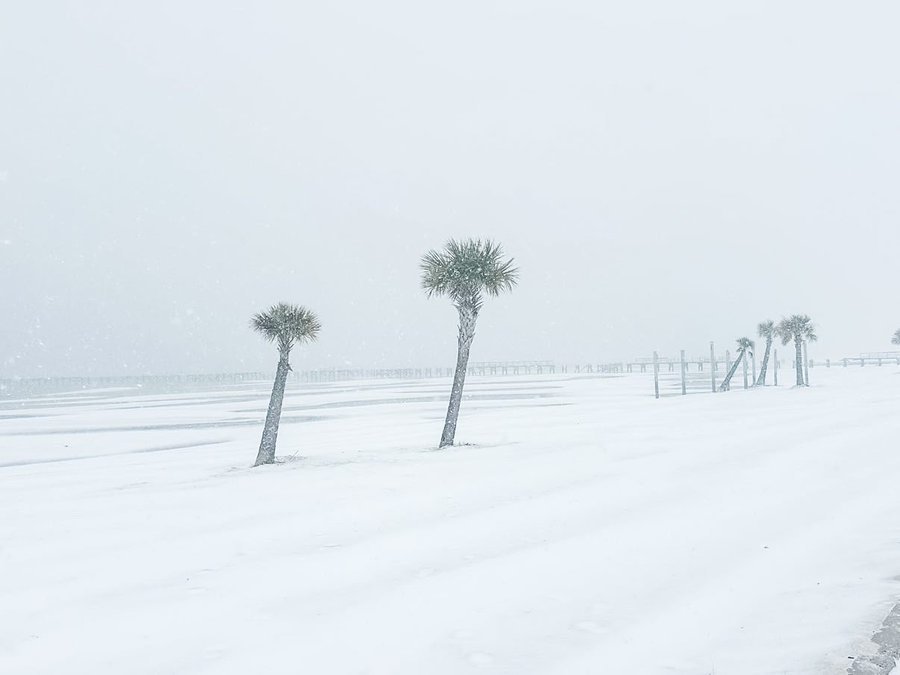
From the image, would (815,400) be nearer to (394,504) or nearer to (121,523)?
(394,504)

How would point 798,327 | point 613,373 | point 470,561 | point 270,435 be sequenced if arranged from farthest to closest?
1. point 613,373
2. point 798,327
3. point 270,435
4. point 470,561

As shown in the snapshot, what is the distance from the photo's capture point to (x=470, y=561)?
26.2 ft

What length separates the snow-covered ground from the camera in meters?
5.46

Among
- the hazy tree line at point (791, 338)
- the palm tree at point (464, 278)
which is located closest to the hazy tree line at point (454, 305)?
the palm tree at point (464, 278)

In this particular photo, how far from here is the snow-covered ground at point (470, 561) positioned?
17.9 ft

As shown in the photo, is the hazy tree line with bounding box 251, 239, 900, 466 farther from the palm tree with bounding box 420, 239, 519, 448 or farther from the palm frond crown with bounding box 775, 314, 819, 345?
the palm frond crown with bounding box 775, 314, 819, 345

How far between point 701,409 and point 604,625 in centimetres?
2421

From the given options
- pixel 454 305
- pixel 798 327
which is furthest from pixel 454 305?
pixel 798 327

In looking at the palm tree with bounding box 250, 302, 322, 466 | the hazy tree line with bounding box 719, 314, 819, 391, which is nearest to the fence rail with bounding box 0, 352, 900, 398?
the hazy tree line with bounding box 719, 314, 819, 391

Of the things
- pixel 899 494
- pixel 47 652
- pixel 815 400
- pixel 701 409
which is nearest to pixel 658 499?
pixel 899 494

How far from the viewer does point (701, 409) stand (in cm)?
2830

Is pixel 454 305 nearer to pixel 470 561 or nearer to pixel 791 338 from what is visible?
pixel 470 561

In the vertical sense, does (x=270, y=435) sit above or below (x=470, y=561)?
above

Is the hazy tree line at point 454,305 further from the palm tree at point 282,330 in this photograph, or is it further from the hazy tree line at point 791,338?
the hazy tree line at point 791,338
